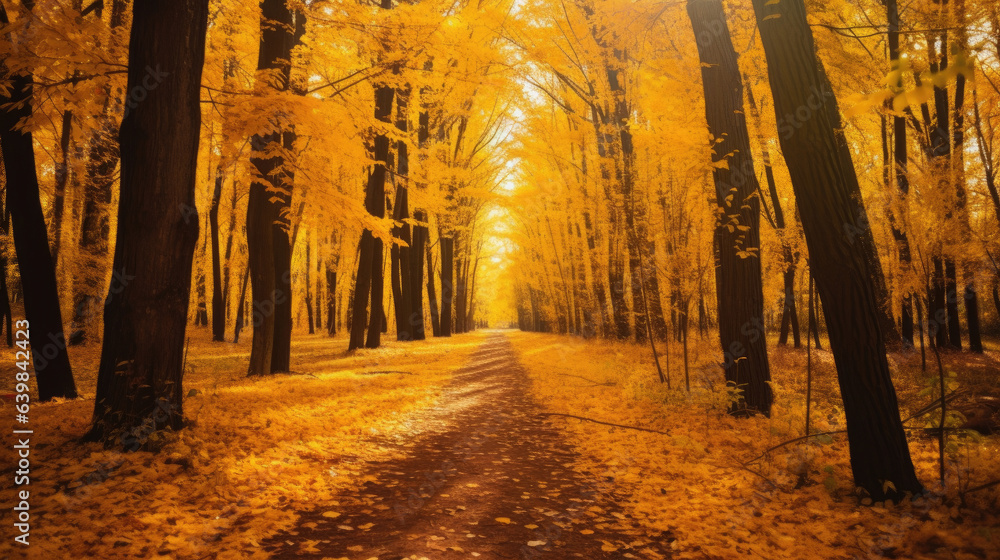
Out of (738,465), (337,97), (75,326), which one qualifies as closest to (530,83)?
(337,97)

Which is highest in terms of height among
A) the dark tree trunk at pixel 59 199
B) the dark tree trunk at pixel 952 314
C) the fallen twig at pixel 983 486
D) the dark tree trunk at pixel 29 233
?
the dark tree trunk at pixel 59 199

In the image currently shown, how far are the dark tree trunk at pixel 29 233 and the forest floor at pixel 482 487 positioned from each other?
38.3 inches

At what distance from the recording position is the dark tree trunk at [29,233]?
5.72 metres

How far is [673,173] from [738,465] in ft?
15.9

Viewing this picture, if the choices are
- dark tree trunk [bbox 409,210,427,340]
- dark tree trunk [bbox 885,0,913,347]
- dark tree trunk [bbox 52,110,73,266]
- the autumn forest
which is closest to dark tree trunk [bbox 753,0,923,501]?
the autumn forest

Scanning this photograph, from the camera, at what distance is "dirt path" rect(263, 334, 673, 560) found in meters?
3.12

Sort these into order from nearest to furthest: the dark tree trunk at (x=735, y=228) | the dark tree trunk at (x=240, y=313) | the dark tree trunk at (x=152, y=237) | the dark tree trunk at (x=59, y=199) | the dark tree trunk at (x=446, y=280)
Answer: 1. the dark tree trunk at (x=152, y=237)
2. the dark tree trunk at (x=735, y=228)
3. the dark tree trunk at (x=59, y=199)
4. the dark tree trunk at (x=240, y=313)
5. the dark tree trunk at (x=446, y=280)

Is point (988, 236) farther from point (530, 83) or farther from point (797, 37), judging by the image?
point (530, 83)

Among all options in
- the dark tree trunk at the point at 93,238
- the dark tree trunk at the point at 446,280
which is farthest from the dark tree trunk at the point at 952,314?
the dark tree trunk at the point at 93,238

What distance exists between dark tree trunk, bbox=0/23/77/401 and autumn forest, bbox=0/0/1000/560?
0.12 ft

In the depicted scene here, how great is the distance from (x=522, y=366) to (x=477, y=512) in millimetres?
10447

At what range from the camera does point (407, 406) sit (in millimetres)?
7637

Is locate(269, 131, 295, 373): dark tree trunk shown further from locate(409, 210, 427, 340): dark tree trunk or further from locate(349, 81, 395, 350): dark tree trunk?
locate(409, 210, 427, 340): dark tree trunk

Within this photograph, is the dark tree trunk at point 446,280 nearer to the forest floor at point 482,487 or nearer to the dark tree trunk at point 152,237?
the forest floor at point 482,487
